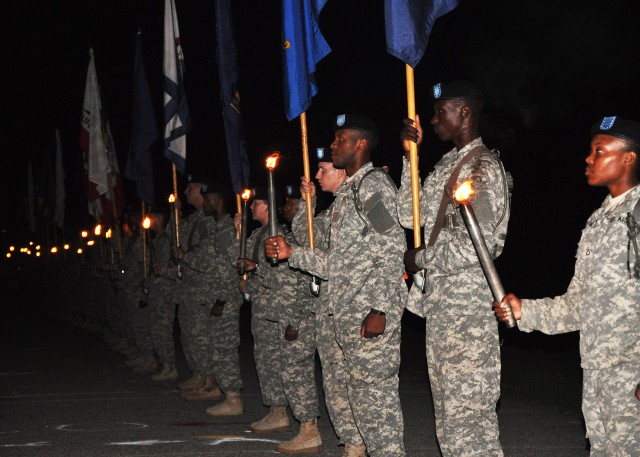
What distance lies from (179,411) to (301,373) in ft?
7.45

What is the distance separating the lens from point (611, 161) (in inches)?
172

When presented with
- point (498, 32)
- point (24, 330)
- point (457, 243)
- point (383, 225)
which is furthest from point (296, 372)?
point (24, 330)

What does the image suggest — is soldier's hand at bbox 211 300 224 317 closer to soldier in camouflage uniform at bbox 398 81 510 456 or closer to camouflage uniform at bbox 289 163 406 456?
camouflage uniform at bbox 289 163 406 456

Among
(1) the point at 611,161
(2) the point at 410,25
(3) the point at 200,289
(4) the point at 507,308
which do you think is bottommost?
(4) the point at 507,308

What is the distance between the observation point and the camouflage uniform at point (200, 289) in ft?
33.5

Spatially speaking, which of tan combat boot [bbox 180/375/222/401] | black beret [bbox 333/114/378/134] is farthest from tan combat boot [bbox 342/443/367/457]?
tan combat boot [bbox 180/375/222/401]

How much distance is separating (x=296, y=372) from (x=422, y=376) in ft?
14.3

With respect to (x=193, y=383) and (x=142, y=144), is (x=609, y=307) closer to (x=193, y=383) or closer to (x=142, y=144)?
(x=193, y=383)

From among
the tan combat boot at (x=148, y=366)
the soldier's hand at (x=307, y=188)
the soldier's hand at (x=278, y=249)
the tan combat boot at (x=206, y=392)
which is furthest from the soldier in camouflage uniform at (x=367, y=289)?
the tan combat boot at (x=148, y=366)

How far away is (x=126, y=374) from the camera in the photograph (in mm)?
12945

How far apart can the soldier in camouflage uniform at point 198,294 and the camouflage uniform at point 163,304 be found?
118cm

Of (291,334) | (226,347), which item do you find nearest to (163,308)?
(226,347)

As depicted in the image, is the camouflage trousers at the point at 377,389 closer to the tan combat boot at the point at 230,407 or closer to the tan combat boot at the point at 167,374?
the tan combat boot at the point at 230,407

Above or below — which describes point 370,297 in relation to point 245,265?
below
